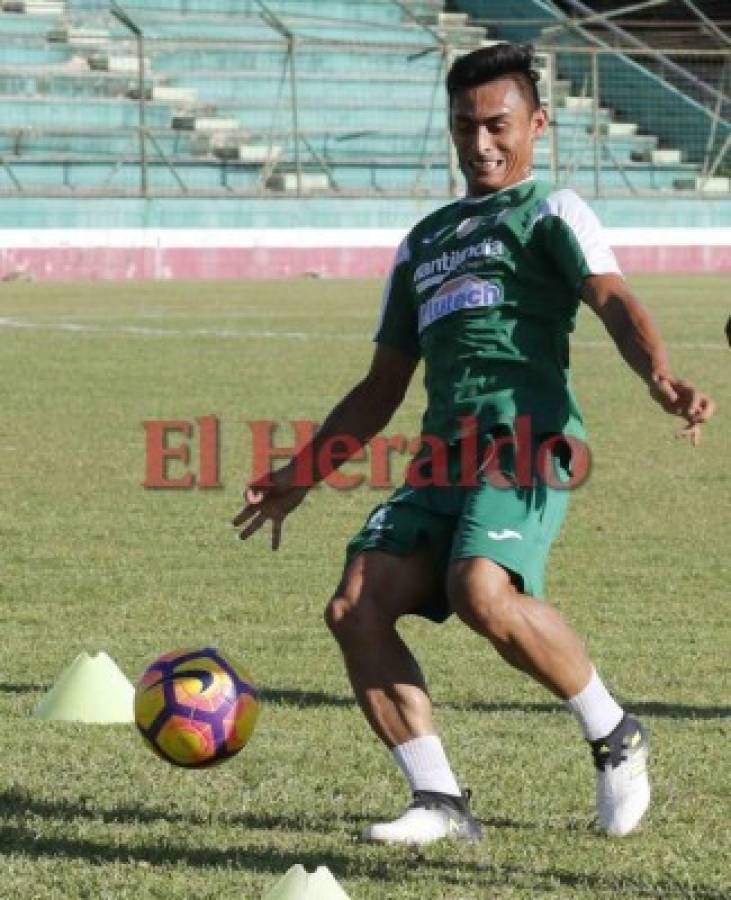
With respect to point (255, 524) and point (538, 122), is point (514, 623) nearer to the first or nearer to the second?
A: point (255, 524)

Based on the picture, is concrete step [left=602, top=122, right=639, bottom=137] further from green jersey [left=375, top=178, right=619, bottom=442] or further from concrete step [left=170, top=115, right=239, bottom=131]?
green jersey [left=375, top=178, right=619, bottom=442]

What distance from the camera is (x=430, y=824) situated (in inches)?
201

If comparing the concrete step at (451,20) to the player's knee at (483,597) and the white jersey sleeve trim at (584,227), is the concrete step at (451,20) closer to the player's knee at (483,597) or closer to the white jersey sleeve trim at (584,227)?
the white jersey sleeve trim at (584,227)

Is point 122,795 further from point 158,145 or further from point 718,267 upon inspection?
point 718,267

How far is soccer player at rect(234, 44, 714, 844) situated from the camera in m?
5.08

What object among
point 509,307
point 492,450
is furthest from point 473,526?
point 509,307

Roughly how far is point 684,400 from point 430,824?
3.81 ft

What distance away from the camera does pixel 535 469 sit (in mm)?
5113

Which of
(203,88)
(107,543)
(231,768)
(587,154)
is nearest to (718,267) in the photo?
(587,154)

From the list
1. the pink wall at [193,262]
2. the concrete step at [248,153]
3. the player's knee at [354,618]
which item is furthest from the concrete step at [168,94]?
the player's knee at [354,618]

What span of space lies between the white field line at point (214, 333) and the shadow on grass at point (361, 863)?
53.9ft

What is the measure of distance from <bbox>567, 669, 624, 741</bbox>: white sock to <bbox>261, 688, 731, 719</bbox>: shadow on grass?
1.41 meters

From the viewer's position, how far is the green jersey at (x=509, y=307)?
5.13 m

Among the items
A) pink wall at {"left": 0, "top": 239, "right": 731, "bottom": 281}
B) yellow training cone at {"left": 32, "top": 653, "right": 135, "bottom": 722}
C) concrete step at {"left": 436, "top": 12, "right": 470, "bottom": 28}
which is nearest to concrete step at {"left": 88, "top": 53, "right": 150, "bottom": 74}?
pink wall at {"left": 0, "top": 239, "right": 731, "bottom": 281}
